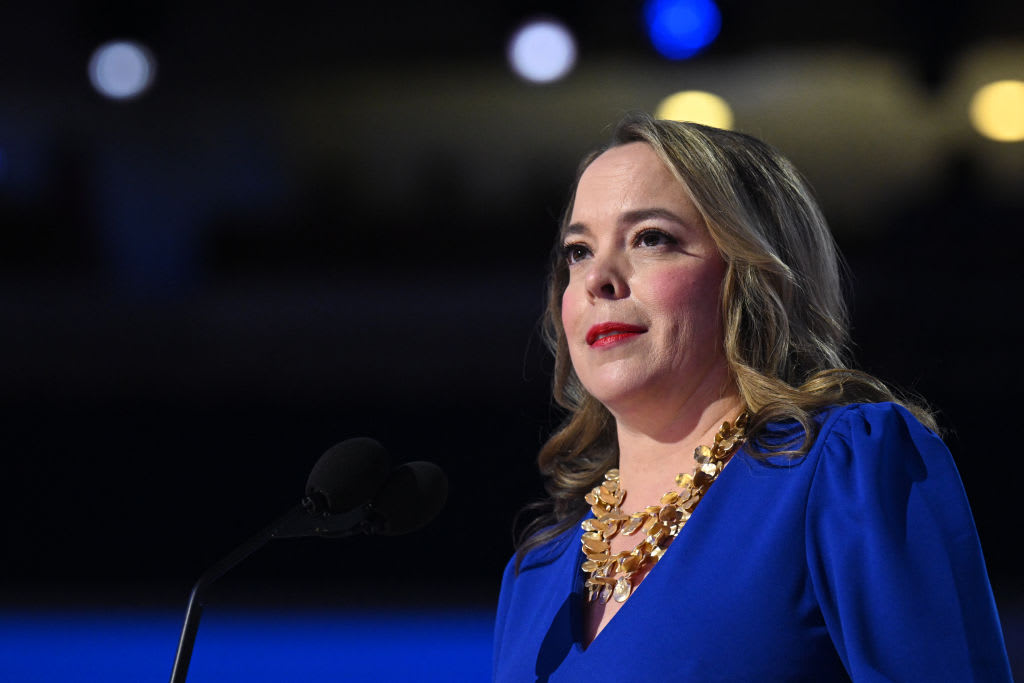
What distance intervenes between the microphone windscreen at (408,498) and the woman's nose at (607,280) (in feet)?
1.03

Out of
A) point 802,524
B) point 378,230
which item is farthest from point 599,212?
point 378,230

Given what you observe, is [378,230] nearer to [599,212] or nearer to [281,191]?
[281,191]

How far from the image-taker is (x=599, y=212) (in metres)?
1.47

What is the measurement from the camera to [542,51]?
353 centimetres

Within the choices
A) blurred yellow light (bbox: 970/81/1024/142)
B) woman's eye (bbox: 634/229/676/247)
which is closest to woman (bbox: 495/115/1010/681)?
woman's eye (bbox: 634/229/676/247)

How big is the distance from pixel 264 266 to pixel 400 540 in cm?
108

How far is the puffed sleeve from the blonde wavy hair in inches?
4.7

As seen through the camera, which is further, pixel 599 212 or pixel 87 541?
pixel 87 541

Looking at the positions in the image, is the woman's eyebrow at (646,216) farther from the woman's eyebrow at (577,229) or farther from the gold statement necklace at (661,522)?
the gold statement necklace at (661,522)

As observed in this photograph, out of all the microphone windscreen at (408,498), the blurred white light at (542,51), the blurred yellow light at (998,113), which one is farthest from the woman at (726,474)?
the blurred yellow light at (998,113)

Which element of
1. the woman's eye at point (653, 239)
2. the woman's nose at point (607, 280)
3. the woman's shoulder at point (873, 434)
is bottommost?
the woman's shoulder at point (873, 434)

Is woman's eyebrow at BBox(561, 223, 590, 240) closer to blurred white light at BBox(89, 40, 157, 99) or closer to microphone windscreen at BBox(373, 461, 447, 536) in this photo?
microphone windscreen at BBox(373, 461, 447, 536)

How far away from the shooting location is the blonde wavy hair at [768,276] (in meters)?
1.36

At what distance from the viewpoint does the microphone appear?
1188 millimetres
